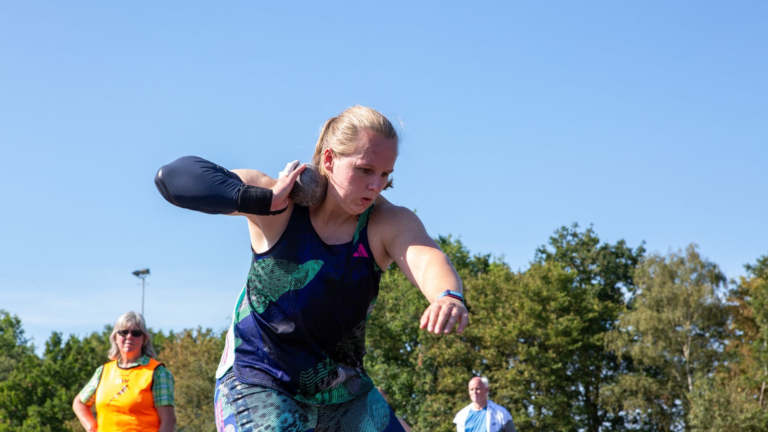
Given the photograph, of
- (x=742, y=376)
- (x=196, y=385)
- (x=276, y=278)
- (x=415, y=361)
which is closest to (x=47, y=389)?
(x=196, y=385)

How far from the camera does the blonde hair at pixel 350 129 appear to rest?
10.9ft

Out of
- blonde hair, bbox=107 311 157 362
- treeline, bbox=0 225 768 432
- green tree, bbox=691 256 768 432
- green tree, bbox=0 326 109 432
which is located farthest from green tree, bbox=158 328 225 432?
blonde hair, bbox=107 311 157 362

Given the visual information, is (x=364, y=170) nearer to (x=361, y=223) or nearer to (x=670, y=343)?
(x=361, y=223)

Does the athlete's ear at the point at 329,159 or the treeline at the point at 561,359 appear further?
the treeline at the point at 561,359

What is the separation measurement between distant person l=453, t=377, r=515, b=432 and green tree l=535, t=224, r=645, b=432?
31.0m

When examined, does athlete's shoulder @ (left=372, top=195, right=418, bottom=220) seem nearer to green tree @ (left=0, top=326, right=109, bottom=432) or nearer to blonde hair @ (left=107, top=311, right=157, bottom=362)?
blonde hair @ (left=107, top=311, right=157, bottom=362)

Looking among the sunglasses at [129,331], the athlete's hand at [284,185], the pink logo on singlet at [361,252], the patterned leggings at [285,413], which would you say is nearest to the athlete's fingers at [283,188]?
the athlete's hand at [284,185]

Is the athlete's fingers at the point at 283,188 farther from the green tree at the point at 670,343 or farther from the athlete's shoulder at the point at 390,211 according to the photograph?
the green tree at the point at 670,343

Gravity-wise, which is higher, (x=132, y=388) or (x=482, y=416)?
(x=482, y=416)

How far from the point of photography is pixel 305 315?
331cm

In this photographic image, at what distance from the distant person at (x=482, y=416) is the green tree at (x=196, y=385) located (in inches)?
1344

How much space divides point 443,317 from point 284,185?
0.95 meters

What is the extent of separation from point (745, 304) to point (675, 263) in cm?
423

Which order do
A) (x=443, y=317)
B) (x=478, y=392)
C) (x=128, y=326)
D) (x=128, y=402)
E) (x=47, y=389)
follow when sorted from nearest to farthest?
(x=443, y=317) < (x=128, y=402) < (x=128, y=326) < (x=478, y=392) < (x=47, y=389)
